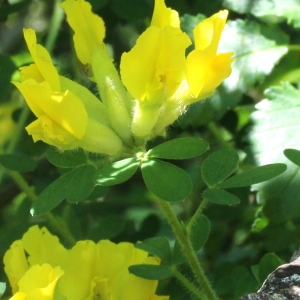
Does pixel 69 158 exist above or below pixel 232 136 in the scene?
above

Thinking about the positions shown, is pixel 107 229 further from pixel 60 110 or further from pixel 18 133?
pixel 60 110

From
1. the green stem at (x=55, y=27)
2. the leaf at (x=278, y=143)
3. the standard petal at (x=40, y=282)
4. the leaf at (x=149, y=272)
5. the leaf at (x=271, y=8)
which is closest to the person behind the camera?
the standard petal at (x=40, y=282)

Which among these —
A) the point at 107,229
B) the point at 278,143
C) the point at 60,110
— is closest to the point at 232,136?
the point at 278,143

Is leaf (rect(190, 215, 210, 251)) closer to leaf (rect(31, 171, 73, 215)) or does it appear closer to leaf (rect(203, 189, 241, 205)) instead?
leaf (rect(203, 189, 241, 205))

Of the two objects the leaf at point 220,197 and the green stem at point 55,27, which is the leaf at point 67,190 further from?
the green stem at point 55,27

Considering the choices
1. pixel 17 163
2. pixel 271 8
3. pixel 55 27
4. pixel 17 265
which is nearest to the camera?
pixel 17 265

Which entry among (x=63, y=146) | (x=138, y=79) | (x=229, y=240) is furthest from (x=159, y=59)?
(x=229, y=240)

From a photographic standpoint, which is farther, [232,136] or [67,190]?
[232,136]

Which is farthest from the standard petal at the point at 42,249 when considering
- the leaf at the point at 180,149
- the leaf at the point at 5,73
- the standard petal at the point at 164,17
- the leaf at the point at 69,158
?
the leaf at the point at 5,73
